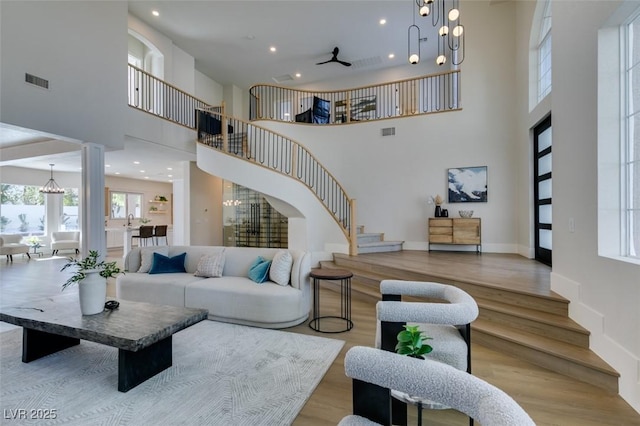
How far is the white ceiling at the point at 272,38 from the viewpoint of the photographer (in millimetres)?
6773

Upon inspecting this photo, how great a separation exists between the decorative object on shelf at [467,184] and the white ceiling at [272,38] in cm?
403

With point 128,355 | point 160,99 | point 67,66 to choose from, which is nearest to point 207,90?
point 160,99

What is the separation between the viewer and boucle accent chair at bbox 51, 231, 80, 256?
9636 mm

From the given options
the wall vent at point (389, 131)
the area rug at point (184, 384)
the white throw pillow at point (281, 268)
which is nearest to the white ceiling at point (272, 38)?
the wall vent at point (389, 131)

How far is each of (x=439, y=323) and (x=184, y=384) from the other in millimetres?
2008

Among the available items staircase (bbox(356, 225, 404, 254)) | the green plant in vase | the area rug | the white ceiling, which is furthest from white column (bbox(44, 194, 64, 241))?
staircase (bbox(356, 225, 404, 254))

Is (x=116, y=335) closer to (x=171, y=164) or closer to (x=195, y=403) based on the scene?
(x=195, y=403)

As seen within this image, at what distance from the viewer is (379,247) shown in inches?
251

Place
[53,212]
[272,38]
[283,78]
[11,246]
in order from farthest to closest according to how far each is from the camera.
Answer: [53,212] < [283,78] < [11,246] < [272,38]

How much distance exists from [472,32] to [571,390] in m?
6.88

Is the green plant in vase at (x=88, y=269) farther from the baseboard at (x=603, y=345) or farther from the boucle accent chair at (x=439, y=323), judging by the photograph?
the baseboard at (x=603, y=345)

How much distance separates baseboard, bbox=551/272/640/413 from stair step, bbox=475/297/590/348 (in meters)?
0.07

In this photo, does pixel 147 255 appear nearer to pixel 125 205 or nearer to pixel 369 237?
pixel 369 237

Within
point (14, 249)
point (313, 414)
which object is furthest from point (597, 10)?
point (14, 249)
